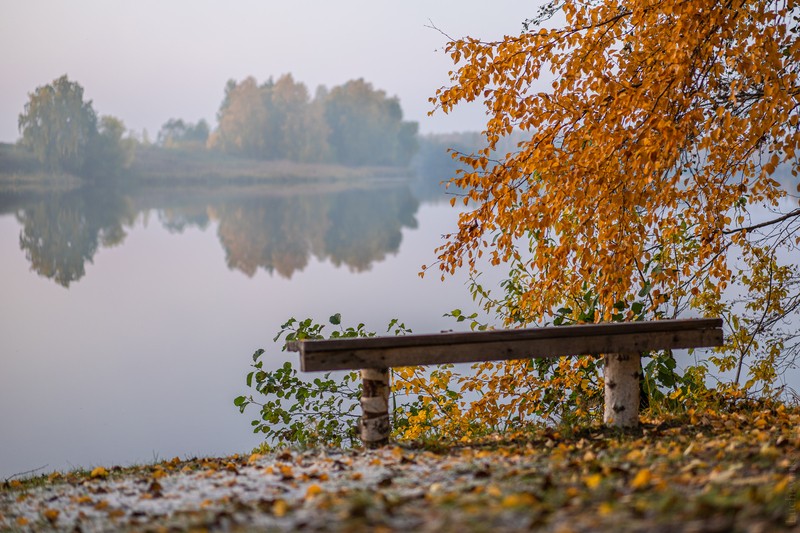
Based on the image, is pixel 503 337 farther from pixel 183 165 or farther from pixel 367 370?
pixel 183 165

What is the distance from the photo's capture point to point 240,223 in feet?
166

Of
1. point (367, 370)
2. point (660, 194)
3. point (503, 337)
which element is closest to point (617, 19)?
point (660, 194)

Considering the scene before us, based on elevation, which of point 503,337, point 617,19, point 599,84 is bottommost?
point 503,337

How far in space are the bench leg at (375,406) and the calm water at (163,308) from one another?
383cm

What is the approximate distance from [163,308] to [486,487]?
22834mm

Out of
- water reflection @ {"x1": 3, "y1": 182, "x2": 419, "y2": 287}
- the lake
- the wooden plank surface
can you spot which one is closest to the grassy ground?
the wooden plank surface

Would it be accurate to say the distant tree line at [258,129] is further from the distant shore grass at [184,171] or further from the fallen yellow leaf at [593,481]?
the fallen yellow leaf at [593,481]

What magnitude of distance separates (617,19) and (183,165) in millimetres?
59408

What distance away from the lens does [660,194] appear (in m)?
6.49

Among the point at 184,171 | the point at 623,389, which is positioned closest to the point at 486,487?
the point at 623,389

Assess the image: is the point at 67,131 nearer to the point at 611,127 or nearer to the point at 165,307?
the point at 165,307

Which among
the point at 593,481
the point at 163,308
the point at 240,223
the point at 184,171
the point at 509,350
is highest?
the point at 184,171

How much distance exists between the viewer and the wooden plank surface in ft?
17.5

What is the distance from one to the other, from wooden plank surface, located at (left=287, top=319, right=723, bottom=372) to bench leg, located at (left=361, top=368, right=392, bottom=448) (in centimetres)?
13
